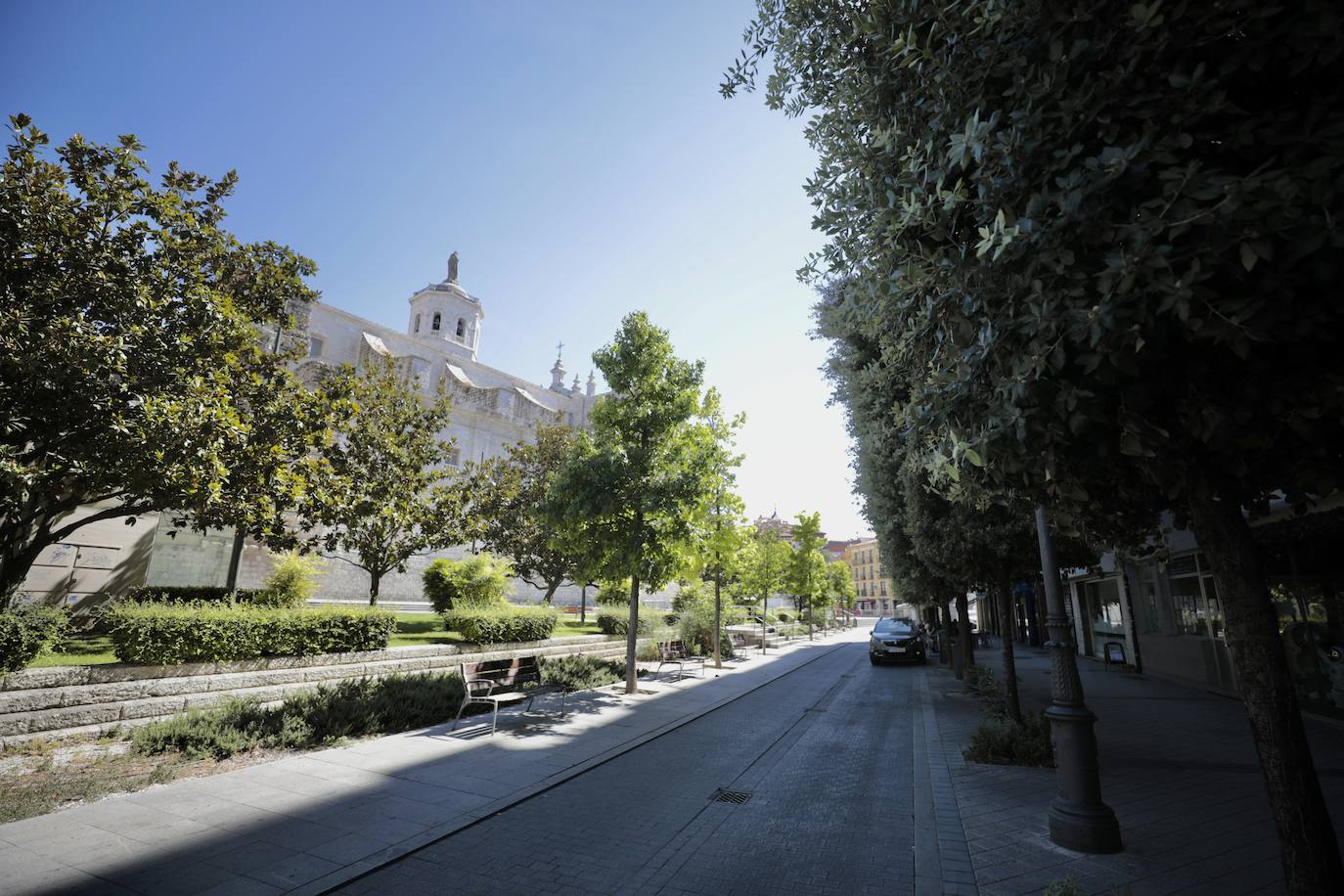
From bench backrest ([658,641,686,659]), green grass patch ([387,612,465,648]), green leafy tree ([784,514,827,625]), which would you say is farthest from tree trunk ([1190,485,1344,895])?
green leafy tree ([784,514,827,625])

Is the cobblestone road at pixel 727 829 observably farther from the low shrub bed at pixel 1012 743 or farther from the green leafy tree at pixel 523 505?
the green leafy tree at pixel 523 505

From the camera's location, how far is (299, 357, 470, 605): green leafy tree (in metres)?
15.1

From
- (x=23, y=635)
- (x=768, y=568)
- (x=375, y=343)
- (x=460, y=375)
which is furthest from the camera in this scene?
(x=460, y=375)

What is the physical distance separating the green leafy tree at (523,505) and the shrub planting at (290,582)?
21.5ft

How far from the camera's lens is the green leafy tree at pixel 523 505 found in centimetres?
2267

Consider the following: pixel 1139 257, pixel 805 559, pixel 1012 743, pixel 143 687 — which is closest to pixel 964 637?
pixel 1012 743

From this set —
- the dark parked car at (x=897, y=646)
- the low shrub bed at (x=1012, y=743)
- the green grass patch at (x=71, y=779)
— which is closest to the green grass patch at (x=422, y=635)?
the green grass patch at (x=71, y=779)

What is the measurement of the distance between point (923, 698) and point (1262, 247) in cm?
1298

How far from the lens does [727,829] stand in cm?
543

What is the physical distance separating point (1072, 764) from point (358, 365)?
43.8m

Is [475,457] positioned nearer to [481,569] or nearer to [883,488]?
[481,569]

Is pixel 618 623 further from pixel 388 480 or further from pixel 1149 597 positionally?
pixel 1149 597

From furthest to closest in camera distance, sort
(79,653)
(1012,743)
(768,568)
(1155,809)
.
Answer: (768,568)
(79,653)
(1012,743)
(1155,809)

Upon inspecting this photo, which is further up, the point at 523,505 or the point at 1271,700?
the point at 523,505
